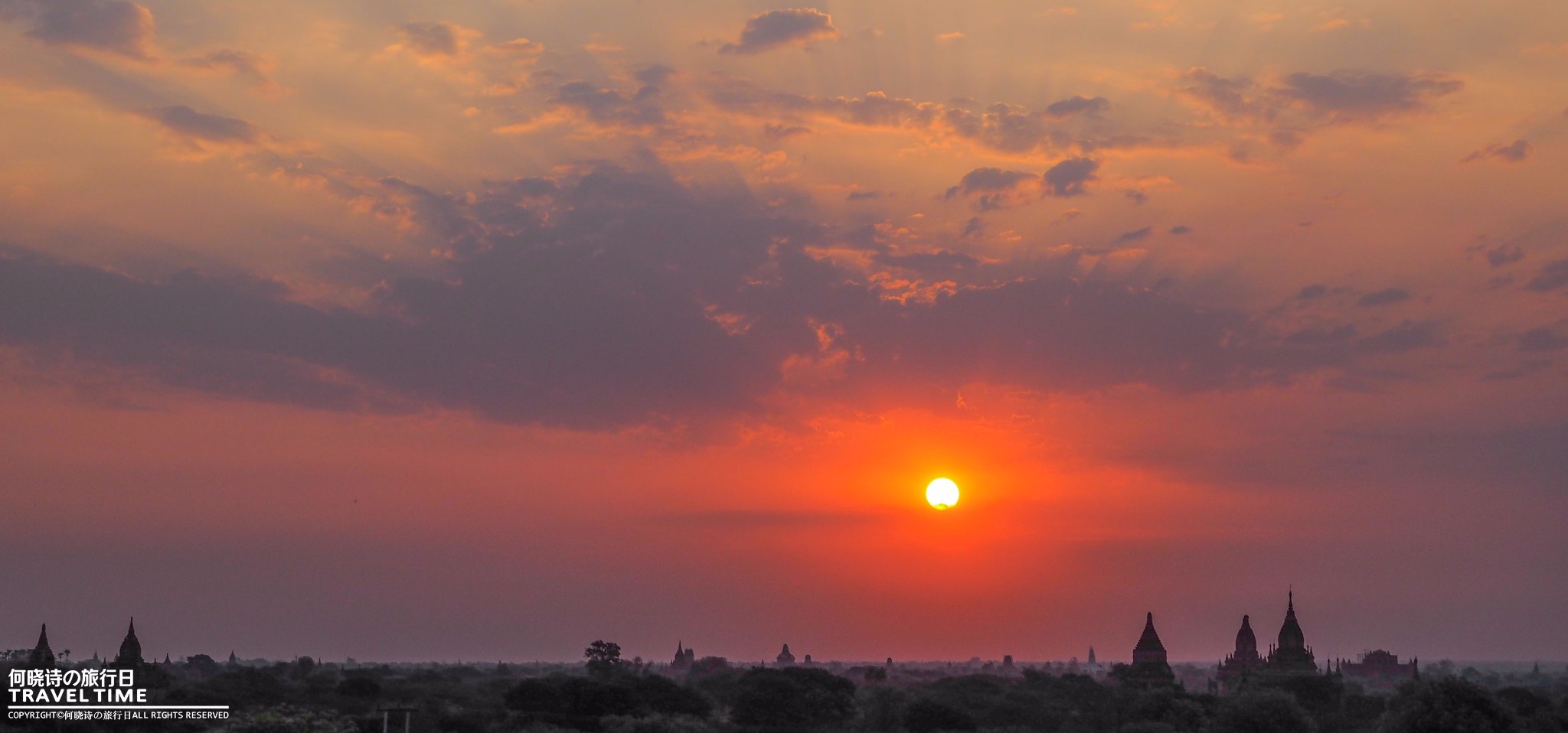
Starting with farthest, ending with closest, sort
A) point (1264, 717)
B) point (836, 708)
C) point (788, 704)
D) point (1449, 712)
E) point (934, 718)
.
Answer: point (836, 708)
point (788, 704)
point (934, 718)
point (1264, 717)
point (1449, 712)

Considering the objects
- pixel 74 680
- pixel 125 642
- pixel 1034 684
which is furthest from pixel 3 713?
pixel 1034 684

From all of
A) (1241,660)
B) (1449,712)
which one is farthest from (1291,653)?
(1449,712)

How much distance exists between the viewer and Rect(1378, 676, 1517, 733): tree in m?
80.5

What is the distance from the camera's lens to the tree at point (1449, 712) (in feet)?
264

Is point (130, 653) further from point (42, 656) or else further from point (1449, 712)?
point (1449, 712)

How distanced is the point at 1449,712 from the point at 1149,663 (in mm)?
84739

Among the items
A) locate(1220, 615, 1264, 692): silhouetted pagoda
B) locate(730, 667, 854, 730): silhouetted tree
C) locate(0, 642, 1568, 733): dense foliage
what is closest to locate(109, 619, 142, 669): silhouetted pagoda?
locate(0, 642, 1568, 733): dense foliage

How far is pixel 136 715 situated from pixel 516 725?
89.6ft

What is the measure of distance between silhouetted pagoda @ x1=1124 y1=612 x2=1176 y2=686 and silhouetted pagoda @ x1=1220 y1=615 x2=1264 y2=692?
655cm

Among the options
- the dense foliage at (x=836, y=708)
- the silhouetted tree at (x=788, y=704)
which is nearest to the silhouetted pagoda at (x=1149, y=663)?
the dense foliage at (x=836, y=708)

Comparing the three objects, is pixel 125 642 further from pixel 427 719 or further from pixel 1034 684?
pixel 1034 684

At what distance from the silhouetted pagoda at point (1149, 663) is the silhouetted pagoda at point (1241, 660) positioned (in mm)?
6548

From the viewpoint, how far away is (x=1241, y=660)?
172 m

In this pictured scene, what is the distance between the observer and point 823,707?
124062 millimetres
